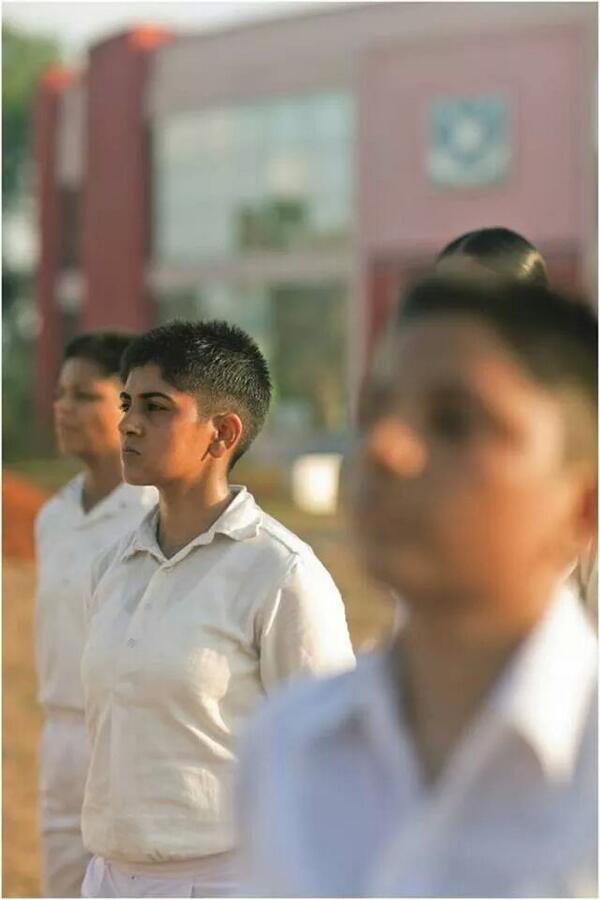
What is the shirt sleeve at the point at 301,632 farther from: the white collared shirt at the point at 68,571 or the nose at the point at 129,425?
the white collared shirt at the point at 68,571

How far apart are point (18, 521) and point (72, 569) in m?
12.8

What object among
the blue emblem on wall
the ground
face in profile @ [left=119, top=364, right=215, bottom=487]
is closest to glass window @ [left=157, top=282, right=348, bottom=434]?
the blue emblem on wall

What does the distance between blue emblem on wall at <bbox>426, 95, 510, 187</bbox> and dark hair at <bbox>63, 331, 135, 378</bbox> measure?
2146 cm

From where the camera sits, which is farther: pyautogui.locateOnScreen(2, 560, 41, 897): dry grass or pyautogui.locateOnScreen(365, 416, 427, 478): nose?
pyautogui.locateOnScreen(2, 560, 41, 897): dry grass

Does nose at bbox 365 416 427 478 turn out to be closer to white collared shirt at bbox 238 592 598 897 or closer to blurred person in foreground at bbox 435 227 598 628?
white collared shirt at bbox 238 592 598 897

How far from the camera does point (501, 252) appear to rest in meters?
3.60

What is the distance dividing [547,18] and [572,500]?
25.9 meters

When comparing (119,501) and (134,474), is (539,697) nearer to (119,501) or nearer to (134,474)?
(134,474)

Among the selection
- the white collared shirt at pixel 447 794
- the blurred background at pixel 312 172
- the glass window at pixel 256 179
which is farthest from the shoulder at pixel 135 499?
the glass window at pixel 256 179

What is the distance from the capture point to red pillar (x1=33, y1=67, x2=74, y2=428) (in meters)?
34.3

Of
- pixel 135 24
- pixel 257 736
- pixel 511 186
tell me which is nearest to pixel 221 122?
pixel 135 24

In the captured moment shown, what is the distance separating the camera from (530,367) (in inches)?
64.2

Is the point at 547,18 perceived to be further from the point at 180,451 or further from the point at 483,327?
the point at 483,327

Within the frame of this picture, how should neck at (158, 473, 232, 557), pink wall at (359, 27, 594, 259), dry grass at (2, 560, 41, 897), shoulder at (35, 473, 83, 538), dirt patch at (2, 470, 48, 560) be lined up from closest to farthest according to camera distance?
neck at (158, 473, 232, 557) < shoulder at (35, 473, 83, 538) < dry grass at (2, 560, 41, 897) < dirt patch at (2, 470, 48, 560) < pink wall at (359, 27, 594, 259)
